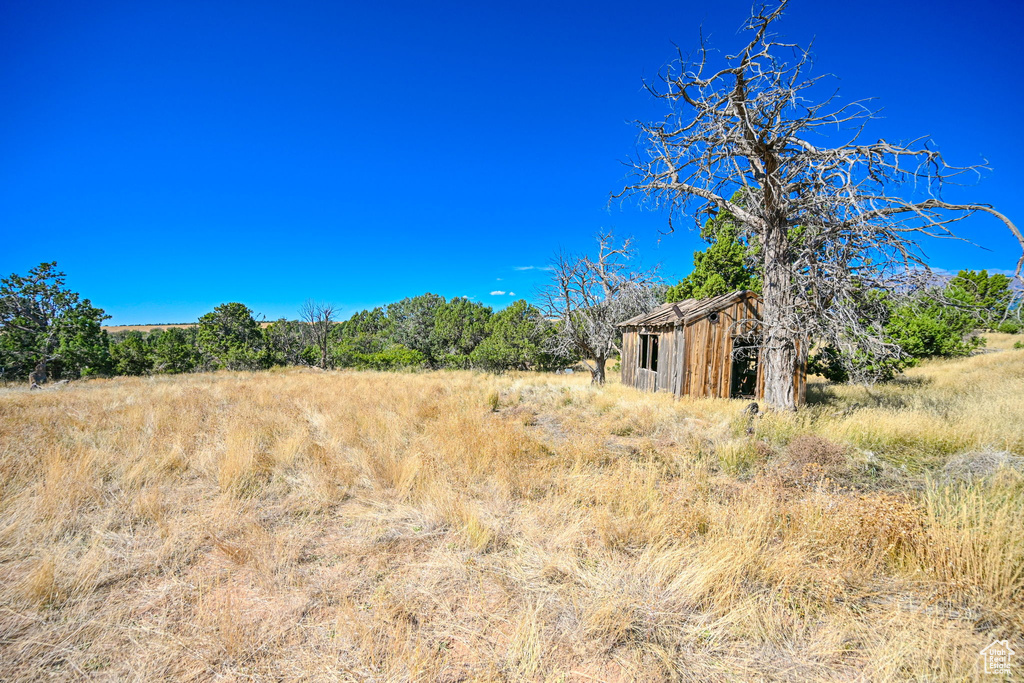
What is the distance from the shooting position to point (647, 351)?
14.0m

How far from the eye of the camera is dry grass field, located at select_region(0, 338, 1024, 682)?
7.49 feet

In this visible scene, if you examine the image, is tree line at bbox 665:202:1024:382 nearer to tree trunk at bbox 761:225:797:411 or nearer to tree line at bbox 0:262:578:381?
tree trunk at bbox 761:225:797:411

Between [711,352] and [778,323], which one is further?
[711,352]

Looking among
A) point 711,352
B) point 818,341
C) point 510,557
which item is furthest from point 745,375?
point 510,557

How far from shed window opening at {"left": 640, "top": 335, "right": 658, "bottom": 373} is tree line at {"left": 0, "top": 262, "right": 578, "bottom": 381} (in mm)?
4453

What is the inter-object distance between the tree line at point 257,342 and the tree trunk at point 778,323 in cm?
1064

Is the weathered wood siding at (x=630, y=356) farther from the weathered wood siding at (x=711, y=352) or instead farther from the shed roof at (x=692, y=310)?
the weathered wood siding at (x=711, y=352)

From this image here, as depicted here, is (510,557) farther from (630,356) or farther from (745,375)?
(745,375)

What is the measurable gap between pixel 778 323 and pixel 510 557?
670cm

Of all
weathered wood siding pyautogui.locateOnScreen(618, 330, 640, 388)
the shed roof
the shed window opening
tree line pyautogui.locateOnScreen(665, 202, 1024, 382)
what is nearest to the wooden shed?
the shed roof

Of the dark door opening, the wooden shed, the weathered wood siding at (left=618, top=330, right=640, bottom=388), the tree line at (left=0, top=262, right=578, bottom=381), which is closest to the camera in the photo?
the wooden shed

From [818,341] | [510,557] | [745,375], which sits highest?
[818,341]

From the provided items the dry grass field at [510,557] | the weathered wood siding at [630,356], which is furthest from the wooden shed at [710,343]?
the dry grass field at [510,557]

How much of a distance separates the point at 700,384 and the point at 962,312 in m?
5.22
